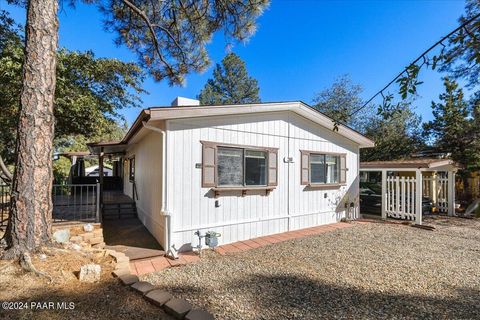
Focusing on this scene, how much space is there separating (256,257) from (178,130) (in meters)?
3.10

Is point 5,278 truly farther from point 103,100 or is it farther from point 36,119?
point 103,100

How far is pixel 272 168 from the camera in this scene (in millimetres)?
6602

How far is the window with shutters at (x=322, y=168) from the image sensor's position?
749 cm

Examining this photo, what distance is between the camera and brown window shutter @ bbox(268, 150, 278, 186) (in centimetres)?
654

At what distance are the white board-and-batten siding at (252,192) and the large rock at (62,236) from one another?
186 centimetres

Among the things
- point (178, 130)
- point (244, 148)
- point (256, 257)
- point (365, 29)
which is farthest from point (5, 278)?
point (365, 29)

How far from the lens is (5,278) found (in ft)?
10.3

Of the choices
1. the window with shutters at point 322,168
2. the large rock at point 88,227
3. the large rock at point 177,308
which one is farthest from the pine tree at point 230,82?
the large rock at point 177,308

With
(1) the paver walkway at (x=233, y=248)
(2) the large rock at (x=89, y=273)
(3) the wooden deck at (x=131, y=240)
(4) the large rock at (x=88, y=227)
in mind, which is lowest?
(1) the paver walkway at (x=233, y=248)

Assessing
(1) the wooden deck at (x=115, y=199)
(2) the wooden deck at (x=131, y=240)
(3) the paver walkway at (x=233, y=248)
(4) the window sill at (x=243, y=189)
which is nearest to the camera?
(3) the paver walkway at (x=233, y=248)

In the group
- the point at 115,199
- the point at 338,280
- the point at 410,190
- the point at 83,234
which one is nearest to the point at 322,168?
the point at 410,190

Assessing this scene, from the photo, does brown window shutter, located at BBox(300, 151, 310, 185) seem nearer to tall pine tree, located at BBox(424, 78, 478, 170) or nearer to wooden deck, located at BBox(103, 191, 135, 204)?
wooden deck, located at BBox(103, 191, 135, 204)

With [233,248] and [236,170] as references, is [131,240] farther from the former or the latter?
[236,170]

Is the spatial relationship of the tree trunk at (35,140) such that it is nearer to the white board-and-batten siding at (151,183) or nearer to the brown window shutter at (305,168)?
the white board-and-batten siding at (151,183)
